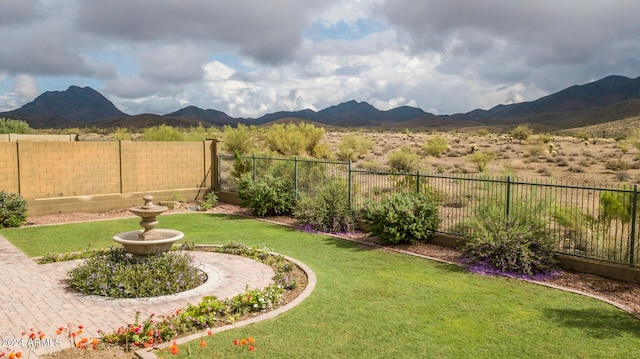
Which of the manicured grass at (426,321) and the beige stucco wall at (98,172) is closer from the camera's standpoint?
the manicured grass at (426,321)

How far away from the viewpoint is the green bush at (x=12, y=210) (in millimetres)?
15195

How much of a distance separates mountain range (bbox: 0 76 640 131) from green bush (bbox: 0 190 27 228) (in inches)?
2464

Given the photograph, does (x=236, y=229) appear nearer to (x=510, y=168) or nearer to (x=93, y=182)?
(x=93, y=182)

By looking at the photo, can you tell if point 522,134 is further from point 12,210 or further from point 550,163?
point 12,210

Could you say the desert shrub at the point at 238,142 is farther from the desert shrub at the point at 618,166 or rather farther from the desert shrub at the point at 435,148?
the desert shrub at the point at 618,166

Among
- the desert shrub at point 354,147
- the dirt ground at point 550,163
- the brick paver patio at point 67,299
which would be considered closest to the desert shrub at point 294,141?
the desert shrub at point 354,147

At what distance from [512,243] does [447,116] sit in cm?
12821

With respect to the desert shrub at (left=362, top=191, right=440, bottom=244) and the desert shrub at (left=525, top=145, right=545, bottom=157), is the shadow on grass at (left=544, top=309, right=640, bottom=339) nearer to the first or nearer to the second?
the desert shrub at (left=362, top=191, right=440, bottom=244)

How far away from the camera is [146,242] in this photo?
28.9ft

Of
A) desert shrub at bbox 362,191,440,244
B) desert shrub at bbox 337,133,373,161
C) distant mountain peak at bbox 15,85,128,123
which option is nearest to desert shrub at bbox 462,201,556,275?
desert shrub at bbox 362,191,440,244

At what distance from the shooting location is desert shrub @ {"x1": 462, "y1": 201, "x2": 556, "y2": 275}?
10.1 meters

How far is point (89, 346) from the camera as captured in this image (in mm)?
6254

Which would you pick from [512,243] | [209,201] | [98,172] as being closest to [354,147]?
[209,201]

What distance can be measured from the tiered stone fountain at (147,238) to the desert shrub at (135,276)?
21 centimetres
